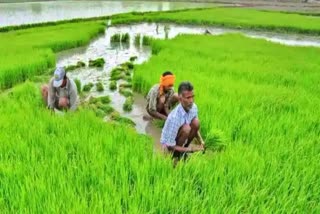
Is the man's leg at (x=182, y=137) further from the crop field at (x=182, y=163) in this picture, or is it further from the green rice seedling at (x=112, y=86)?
the green rice seedling at (x=112, y=86)

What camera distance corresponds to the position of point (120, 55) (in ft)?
33.3

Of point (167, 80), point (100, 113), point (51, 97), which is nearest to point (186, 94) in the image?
point (167, 80)

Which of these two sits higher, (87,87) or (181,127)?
(181,127)

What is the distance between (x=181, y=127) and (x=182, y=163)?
0.64m

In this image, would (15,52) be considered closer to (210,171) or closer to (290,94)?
(290,94)

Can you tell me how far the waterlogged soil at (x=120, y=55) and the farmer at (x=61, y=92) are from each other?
37.2 inches

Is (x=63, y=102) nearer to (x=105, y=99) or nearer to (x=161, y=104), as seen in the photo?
(x=161, y=104)

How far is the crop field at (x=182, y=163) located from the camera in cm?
237

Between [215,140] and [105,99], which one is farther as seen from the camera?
[105,99]

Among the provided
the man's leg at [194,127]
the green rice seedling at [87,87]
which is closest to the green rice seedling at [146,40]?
the green rice seedling at [87,87]

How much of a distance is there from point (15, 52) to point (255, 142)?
269 inches

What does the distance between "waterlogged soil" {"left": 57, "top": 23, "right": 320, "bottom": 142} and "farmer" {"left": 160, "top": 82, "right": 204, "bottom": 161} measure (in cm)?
103

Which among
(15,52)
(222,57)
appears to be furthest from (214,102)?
(15,52)

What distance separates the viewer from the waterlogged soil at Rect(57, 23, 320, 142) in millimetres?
5584
